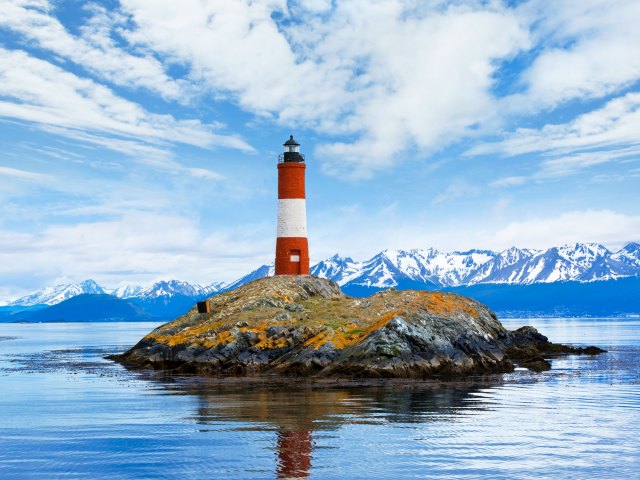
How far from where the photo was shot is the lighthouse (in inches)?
2709

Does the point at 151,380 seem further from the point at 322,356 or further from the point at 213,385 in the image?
the point at 322,356

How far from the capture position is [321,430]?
25578mm

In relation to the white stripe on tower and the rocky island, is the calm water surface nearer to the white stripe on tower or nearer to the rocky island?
the rocky island

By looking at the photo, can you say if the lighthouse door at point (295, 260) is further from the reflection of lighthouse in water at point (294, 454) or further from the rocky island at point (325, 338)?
the reflection of lighthouse in water at point (294, 454)

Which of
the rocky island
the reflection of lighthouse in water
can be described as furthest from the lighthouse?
the reflection of lighthouse in water

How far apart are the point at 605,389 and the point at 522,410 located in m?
10.8

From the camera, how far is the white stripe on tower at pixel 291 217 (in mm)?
68750

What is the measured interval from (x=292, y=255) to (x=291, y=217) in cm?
346

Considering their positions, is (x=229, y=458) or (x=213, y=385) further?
(x=213, y=385)

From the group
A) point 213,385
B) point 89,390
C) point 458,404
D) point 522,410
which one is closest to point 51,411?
point 89,390

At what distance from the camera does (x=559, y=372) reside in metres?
51.4

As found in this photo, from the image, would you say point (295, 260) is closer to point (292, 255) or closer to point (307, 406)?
point (292, 255)

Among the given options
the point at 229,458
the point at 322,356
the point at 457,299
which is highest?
the point at 457,299

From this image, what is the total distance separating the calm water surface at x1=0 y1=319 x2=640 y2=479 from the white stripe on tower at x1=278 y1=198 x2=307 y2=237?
27.3 metres
